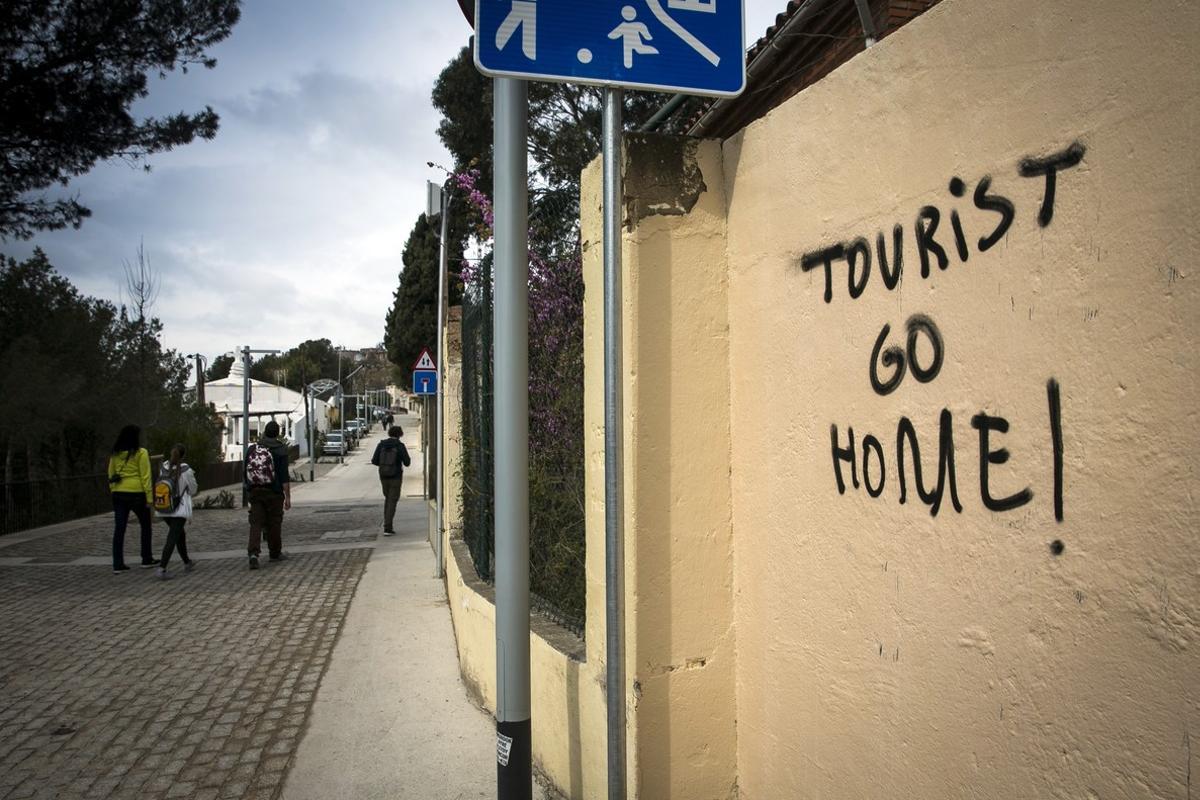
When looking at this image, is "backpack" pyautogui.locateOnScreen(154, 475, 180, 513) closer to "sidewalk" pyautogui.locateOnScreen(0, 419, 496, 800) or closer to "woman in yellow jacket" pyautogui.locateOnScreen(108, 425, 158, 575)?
"woman in yellow jacket" pyautogui.locateOnScreen(108, 425, 158, 575)

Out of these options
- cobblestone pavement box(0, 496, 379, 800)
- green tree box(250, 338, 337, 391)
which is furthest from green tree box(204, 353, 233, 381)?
cobblestone pavement box(0, 496, 379, 800)

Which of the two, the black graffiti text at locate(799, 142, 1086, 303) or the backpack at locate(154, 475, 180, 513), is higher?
the black graffiti text at locate(799, 142, 1086, 303)

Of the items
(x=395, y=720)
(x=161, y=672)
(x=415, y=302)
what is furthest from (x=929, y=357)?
(x=415, y=302)

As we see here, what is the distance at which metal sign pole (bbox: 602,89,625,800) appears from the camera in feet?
7.36

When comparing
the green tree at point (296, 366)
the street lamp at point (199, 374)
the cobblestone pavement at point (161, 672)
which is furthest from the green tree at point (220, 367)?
the cobblestone pavement at point (161, 672)

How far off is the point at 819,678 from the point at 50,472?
25.2 meters

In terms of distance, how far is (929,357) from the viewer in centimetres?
207

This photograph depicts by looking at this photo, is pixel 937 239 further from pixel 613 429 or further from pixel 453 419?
pixel 453 419

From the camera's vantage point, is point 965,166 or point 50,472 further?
point 50,472

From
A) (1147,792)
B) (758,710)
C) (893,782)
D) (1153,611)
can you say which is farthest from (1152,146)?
(758,710)

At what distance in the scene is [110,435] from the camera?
2222 centimetres

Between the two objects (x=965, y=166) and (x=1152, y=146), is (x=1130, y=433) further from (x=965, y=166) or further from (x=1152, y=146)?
(x=965, y=166)

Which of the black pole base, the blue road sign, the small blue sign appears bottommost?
the black pole base

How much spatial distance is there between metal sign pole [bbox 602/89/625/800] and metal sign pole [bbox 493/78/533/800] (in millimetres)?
307
